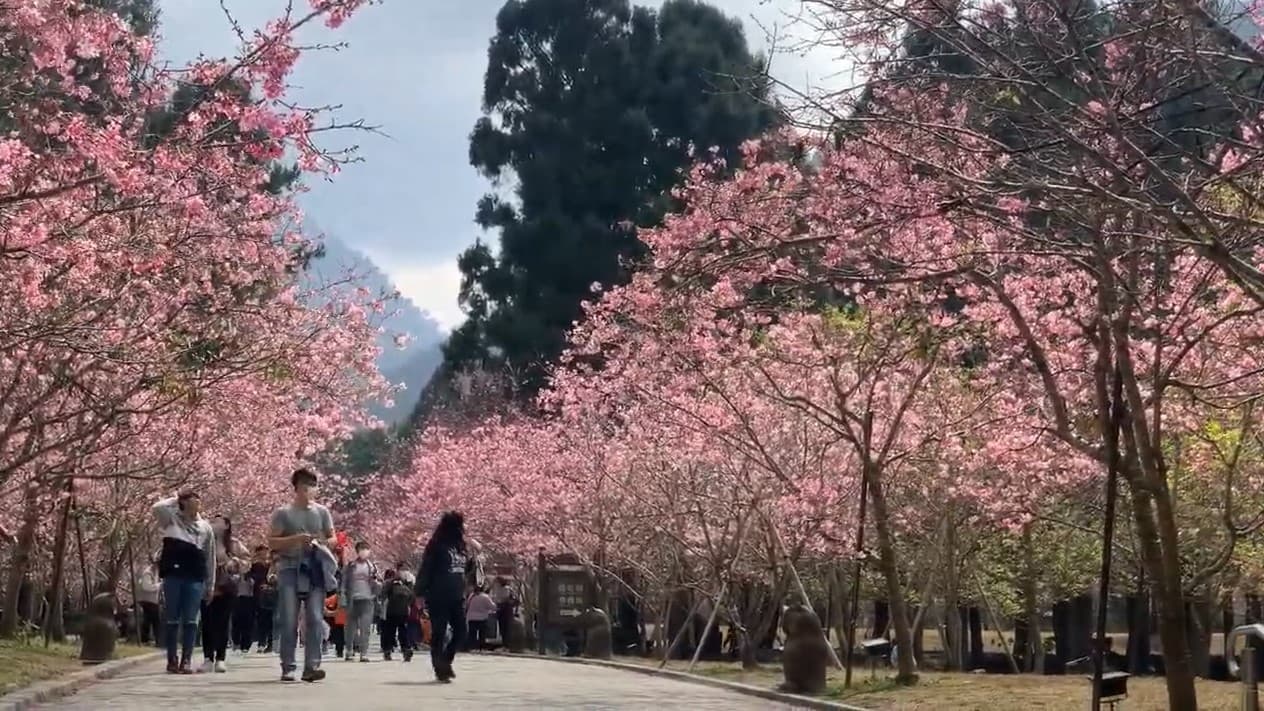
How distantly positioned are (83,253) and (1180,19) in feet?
27.3

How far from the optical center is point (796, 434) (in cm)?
2720

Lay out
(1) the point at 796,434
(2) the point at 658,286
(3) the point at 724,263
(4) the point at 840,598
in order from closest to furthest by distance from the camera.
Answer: (3) the point at 724,263 < (2) the point at 658,286 < (1) the point at 796,434 < (4) the point at 840,598

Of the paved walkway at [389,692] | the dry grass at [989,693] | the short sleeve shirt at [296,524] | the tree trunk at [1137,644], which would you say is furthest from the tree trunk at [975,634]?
the short sleeve shirt at [296,524]

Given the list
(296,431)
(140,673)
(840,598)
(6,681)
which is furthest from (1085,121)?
(296,431)

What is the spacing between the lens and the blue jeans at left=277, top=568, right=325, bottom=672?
15.0 m

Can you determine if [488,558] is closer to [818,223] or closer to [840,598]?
[840,598]

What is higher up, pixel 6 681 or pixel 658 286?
pixel 658 286

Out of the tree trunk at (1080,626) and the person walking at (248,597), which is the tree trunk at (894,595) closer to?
the person walking at (248,597)

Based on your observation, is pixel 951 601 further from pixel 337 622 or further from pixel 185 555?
pixel 185 555

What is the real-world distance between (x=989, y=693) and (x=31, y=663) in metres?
9.46

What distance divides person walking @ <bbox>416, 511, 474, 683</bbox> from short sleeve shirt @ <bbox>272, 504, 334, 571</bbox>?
157 cm

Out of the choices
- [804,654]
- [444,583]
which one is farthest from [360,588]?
[804,654]

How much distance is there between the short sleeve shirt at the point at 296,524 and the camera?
14.9 metres

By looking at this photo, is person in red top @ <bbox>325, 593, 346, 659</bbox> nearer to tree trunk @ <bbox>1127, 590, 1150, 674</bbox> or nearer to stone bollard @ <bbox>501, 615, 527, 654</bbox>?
stone bollard @ <bbox>501, 615, 527, 654</bbox>
